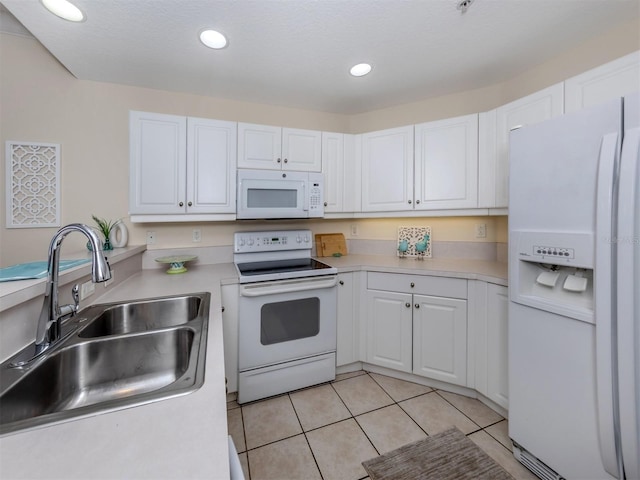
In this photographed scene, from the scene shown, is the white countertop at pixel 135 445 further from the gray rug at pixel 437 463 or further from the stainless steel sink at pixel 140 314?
the gray rug at pixel 437 463

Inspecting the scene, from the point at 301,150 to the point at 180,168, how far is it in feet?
3.11

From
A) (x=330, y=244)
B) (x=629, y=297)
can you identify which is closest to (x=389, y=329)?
(x=330, y=244)

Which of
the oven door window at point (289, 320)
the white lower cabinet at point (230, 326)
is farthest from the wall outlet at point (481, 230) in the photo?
the white lower cabinet at point (230, 326)

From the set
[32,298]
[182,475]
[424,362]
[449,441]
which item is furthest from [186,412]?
[424,362]

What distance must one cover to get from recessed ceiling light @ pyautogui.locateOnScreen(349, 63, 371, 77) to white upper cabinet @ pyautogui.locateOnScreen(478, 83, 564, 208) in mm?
915

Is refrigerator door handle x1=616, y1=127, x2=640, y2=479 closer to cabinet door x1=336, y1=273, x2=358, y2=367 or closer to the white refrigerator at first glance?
the white refrigerator

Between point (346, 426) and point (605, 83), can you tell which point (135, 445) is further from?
point (605, 83)

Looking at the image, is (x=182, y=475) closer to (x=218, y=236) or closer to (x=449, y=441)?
(x=449, y=441)

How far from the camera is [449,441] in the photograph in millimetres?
1554

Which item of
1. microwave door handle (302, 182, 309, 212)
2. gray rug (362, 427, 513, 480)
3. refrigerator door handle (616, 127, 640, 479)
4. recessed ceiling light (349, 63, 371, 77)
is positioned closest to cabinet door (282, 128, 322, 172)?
microwave door handle (302, 182, 309, 212)

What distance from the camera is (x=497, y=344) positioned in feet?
5.51

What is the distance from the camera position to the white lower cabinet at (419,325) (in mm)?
1896

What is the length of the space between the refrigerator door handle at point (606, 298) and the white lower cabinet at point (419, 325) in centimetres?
82

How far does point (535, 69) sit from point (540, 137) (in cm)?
119
